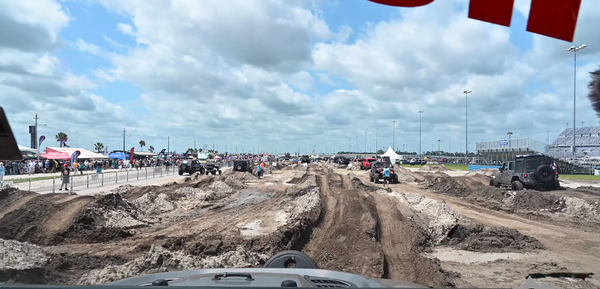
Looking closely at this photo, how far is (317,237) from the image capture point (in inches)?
508

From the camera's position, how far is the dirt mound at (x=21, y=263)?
7.16 m

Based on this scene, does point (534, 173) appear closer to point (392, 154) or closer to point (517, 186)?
point (517, 186)

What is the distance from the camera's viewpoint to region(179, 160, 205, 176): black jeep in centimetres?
5003

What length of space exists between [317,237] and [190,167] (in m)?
40.0

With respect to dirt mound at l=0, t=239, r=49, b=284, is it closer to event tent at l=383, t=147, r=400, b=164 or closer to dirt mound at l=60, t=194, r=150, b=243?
A: dirt mound at l=60, t=194, r=150, b=243

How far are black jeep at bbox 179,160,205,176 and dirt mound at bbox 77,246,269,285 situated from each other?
4290cm

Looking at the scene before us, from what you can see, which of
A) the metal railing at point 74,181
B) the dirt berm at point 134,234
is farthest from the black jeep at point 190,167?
the dirt berm at point 134,234

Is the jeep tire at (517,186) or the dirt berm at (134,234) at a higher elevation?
the jeep tire at (517,186)

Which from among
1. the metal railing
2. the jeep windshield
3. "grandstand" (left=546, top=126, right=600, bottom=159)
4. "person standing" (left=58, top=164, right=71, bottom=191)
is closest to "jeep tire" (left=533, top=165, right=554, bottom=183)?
the jeep windshield

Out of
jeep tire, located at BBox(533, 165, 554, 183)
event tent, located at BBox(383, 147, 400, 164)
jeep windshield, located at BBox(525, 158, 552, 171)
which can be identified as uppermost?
event tent, located at BBox(383, 147, 400, 164)

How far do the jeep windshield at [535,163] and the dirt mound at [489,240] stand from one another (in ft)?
48.5

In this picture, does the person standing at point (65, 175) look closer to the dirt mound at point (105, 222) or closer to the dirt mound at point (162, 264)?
the dirt mound at point (105, 222)

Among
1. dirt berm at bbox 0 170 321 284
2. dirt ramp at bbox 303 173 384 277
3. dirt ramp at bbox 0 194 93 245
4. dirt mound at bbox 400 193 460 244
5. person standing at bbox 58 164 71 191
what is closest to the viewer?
dirt berm at bbox 0 170 321 284

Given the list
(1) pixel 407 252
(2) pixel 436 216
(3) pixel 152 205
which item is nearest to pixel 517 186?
(2) pixel 436 216
